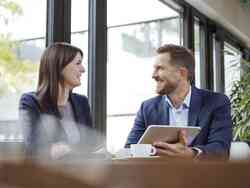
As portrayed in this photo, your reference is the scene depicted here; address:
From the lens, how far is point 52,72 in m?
2.44

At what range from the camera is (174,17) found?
5.04 meters

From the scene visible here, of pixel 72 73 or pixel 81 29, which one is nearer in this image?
pixel 72 73

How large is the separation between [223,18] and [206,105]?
3.46 metres

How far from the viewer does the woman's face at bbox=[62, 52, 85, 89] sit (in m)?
2.51

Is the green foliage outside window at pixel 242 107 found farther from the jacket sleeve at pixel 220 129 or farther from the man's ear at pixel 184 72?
the jacket sleeve at pixel 220 129

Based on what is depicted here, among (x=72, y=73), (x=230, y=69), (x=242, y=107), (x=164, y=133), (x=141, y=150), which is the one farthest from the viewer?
(x=230, y=69)

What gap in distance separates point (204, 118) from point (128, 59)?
164cm

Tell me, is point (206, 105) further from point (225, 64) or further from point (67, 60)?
point (225, 64)

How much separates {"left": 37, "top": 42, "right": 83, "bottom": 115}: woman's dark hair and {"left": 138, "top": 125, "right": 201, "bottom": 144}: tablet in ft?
1.54

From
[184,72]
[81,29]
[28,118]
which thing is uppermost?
[81,29]

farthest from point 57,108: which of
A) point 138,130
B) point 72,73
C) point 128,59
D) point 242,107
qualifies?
point 242,107

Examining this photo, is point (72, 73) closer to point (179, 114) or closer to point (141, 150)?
point (179, 114)

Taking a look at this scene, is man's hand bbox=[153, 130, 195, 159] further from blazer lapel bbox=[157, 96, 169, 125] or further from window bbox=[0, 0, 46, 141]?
window bbox=[0, 0, 46, 141]

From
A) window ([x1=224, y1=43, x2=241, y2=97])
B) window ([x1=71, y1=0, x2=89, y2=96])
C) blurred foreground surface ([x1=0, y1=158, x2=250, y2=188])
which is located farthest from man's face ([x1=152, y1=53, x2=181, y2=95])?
window ([x1=224, y1=43, x2=241, y2=97])
